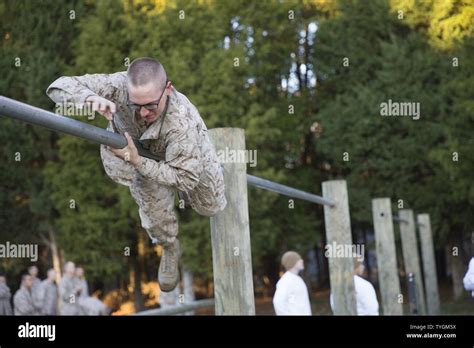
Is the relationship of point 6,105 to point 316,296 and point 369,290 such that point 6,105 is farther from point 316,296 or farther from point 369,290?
point 316,296

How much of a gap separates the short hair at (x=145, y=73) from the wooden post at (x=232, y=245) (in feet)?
4.93

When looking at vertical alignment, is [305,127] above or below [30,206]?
above

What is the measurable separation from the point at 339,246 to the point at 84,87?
513cm

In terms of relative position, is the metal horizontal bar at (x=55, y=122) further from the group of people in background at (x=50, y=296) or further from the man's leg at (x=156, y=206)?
the group of people in background at (x=50, y=296)

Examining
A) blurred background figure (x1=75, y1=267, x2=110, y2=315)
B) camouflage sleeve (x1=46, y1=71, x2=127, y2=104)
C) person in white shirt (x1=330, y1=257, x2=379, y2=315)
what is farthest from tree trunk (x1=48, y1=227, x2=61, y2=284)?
camouflage sleeve (x1=46, y1=71, x2=127, y2=104)

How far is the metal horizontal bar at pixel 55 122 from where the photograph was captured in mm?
3242

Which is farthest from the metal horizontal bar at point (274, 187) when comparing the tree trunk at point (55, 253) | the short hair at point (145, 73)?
the tree trunk at point (55, 253)

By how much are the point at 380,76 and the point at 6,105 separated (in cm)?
2031

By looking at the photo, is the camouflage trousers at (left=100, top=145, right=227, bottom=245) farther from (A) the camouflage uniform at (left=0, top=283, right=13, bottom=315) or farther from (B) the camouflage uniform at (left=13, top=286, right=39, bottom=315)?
(B) the camouflage uniform at (left=13, top=286, right=39, bottom=315)

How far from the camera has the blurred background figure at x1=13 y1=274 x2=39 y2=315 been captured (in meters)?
10.9

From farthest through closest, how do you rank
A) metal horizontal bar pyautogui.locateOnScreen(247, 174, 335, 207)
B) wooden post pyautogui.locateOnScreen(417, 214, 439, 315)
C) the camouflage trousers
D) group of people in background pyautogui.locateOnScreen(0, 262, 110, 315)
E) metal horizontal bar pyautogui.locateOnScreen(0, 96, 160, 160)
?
1. wooden post pyautogui.locateOnScreen(417, 214, 439, 315)
2. group of people in background pyautogui.locateOnScreen(0, 262, 110, 315)
3. metal horizontal bar pyautogui.locateOnScreen(247, 174, 335, 207)
4. the camouflage trousers
5. metal horizontal bar pyautogui.locateOnScreen(0, 96, 160, 160)

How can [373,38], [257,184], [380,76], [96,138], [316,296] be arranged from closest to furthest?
[96,138] < [257,184] < [380,76] < [373,38] < [316,296]
